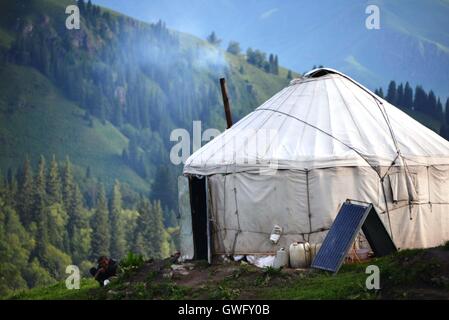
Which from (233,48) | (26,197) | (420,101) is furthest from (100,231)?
(233,48)

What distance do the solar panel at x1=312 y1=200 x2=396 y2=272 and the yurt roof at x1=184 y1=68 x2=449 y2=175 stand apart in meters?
1.35

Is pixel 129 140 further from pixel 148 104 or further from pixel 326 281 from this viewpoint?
pixel 326 281

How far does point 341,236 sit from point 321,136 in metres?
2.58

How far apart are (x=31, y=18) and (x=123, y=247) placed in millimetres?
82634

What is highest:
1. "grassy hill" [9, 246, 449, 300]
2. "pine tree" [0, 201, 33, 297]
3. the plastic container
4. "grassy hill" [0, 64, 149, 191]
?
"grassy hill" [0, 64, 149, 191]

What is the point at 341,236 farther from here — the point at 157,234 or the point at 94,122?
the point at 94,122

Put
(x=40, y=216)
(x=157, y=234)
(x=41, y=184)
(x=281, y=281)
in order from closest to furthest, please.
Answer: (x=281, y=281) → (x=40, y=216) → (x=157, y=234) → (x=41, y=184)

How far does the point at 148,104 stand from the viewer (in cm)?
15750

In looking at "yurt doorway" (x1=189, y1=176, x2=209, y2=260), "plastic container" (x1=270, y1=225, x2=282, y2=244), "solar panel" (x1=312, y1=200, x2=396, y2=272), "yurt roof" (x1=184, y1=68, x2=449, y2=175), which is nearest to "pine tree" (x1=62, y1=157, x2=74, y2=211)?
"yurt doorway" (x1=189, y1=176, x2=209, y2=260)

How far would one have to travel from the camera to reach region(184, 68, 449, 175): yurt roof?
1339 cm

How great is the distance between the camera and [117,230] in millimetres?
92688

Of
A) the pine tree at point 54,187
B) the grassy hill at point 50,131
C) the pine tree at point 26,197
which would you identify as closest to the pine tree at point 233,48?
the grassy hill at point 50,131

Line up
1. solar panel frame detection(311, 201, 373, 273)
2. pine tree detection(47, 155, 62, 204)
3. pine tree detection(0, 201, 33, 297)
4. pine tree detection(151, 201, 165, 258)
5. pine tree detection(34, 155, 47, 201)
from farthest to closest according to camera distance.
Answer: pine tree detection(47, 155, 62, 204)
pine tree detection(34, 155, 47, 201)
pine tree detection(151, 201, 165, 258)
pine tree detection(0, 201, 33, 297)
solar panel frame detection(311, 201, 373, 273)

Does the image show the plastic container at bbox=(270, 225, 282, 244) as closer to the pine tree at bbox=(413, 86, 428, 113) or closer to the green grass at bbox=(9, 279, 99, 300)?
the green grass at bbox=(9, 279, 99, 300)
